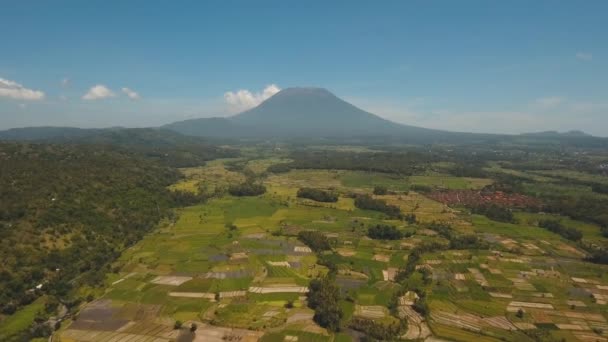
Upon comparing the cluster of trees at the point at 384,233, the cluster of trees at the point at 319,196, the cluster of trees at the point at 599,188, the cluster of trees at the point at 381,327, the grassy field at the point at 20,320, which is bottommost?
the grassy field at the point at 20,320

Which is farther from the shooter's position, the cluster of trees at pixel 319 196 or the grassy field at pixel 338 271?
the cluster of trees at pixel 319 196

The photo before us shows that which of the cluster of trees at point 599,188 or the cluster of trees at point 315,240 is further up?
the cluster of trees at point 599,188

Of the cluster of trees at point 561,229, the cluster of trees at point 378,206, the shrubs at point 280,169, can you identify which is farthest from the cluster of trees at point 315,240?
the shrubs at point 280,169

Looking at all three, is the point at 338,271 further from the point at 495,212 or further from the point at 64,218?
the point at 495,212

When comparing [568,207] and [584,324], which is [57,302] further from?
[568,207]

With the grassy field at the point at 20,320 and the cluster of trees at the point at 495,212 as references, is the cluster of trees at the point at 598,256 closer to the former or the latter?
the cluster of trees at the point at 495,212

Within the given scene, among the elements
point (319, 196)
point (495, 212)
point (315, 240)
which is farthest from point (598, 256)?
point (319, 196)
